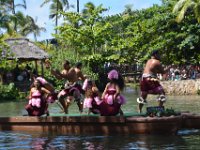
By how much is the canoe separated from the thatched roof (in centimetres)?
1957

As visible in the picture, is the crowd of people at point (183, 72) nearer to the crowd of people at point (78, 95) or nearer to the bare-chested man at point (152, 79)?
the crowd of people at point (78, 95)

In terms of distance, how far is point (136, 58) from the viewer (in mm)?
34812

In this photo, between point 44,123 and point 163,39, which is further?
point 163,39

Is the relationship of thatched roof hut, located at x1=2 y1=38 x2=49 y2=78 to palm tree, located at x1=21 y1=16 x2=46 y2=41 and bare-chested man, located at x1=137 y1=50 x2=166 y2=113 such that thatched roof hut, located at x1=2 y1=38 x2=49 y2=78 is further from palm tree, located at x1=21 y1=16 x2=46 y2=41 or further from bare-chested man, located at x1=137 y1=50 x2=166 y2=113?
palm tree, located at x1=21 y1=16 x2=46 y2=41

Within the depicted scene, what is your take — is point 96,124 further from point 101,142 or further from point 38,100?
point 38,100

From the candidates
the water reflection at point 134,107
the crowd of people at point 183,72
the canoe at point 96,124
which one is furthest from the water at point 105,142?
the crowd of people at point 183,72

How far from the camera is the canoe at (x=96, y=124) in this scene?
33.3 feet

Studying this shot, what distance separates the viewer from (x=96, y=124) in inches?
423

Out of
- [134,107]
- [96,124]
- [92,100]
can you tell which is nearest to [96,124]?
[96,124]

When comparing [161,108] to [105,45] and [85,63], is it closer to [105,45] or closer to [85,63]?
[85,63]

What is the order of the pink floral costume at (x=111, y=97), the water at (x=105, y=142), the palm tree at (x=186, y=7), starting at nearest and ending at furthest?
the water at (x=105, y=142), the pink floral costume at (x=111, y=97), the palm tree at (x=186, y=7)

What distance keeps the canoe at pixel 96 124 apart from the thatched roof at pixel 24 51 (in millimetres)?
19567

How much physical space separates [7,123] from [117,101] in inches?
118

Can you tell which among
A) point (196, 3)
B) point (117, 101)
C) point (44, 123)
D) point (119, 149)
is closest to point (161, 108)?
point (117, 101)
